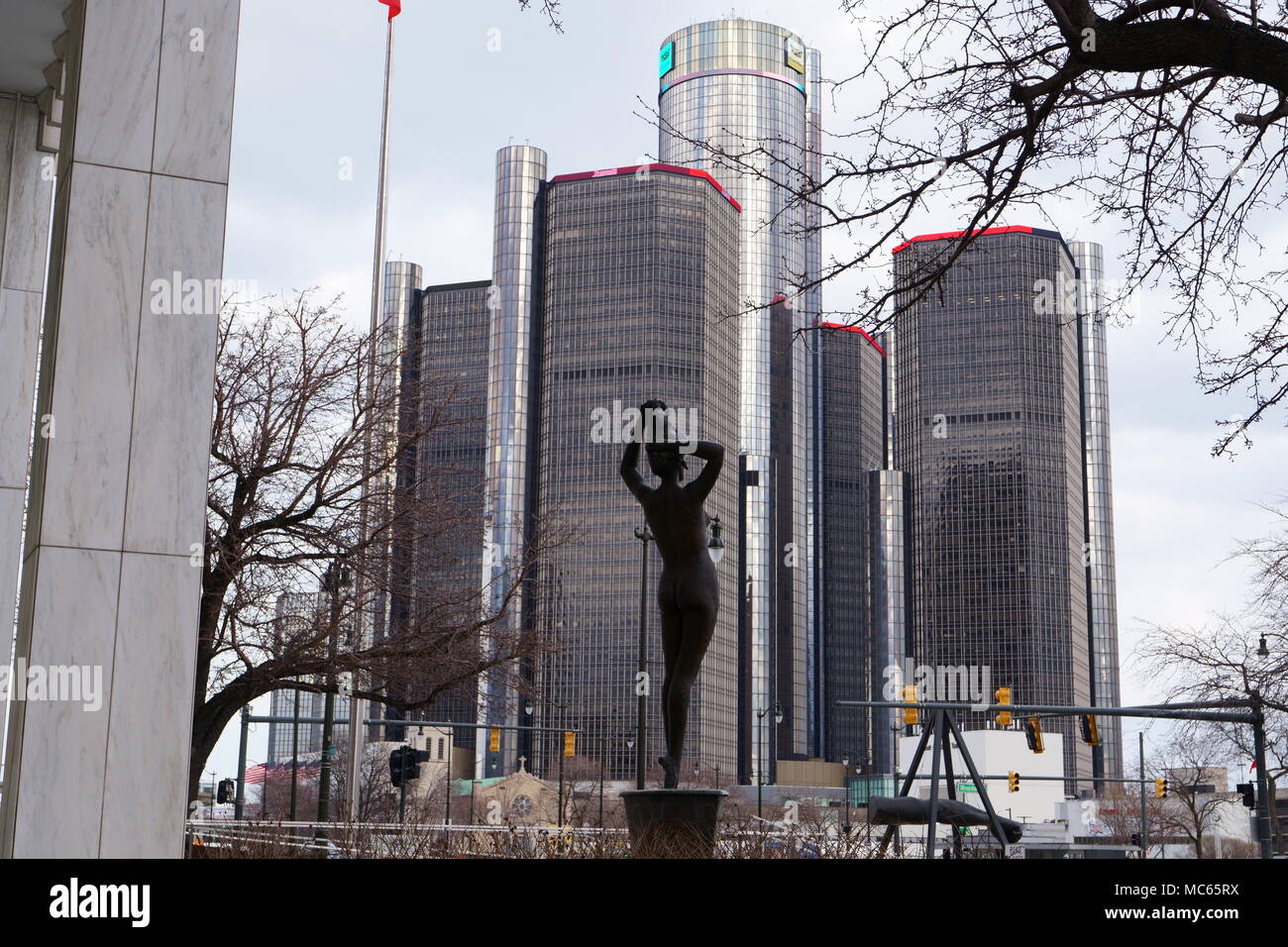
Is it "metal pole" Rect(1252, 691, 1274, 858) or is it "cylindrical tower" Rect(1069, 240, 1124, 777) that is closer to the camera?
"metal pole" Rect(1252, 691, 1274, 858)

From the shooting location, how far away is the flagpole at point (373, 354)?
18.5 metres

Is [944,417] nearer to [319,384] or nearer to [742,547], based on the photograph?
[742,547]

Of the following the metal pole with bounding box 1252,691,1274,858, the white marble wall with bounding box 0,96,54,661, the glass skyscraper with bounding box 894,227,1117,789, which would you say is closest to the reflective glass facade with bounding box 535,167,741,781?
the glass skyscraper with bounding box 894,227,1117,789

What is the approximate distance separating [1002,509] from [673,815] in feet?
510

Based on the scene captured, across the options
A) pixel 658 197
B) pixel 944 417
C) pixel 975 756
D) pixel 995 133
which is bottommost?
pixel 975 756

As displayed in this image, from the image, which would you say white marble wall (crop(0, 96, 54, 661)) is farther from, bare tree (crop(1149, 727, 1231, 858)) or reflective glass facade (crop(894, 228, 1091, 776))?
reflective glass facade (crop(894, 228, 1091, 776))

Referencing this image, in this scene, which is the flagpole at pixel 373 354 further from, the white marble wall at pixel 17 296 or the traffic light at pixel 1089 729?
the traffic light at pixel 1089 729

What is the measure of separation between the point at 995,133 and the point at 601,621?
5105 inches

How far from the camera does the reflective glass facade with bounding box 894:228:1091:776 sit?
157 meters

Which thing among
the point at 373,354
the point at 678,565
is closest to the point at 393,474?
the point at 373,354

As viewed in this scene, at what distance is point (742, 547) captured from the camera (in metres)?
184

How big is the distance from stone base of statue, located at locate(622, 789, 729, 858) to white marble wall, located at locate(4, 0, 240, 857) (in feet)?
13.2

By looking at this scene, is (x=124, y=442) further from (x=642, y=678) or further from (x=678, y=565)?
(x=642, y=678)
